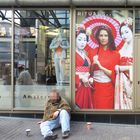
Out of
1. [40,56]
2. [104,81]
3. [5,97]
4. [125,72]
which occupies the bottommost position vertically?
[5,97]

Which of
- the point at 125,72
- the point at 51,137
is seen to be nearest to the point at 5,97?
the point at 51,137

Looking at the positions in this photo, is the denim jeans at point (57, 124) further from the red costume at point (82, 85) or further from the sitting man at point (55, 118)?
the red costume at point (82, 85)

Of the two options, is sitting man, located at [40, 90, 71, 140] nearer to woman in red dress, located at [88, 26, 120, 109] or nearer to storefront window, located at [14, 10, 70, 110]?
storefront window, located at [14, 10, 70, 110]

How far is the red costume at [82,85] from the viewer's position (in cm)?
1090

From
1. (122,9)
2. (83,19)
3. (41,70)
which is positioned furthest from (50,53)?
(122,9)

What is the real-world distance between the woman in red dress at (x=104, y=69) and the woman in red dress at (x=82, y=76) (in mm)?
160

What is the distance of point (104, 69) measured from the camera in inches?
427

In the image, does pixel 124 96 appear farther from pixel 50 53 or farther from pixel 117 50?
pixel 50 53

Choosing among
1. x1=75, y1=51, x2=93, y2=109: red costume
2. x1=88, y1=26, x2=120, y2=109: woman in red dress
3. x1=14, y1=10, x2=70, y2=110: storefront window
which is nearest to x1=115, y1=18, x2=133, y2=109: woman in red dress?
x1=88, y1=26, x2=120, y2=109: woman in red dress

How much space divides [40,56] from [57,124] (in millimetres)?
2153

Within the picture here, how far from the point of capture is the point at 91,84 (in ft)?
35.7

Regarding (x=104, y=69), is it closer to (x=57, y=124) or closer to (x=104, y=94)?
(x=104, y=94)

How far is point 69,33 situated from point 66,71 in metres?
1.03

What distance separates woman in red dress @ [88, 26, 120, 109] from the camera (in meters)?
10.8
